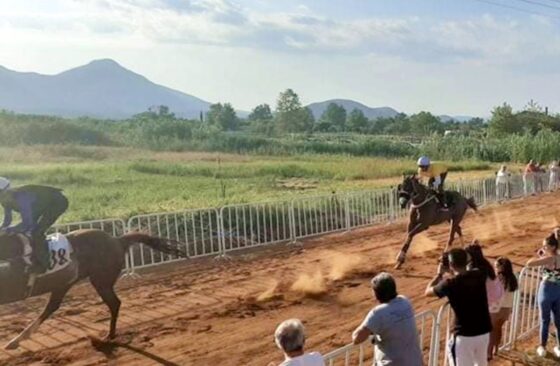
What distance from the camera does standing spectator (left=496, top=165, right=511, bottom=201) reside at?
2655 centimetres

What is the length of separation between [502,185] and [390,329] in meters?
23.5

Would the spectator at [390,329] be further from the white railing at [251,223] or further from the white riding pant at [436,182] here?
the white riding pant at [436,182]

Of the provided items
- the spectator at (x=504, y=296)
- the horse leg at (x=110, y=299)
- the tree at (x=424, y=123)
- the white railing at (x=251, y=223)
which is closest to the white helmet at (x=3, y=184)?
the horse leg at (x=110, y=299)

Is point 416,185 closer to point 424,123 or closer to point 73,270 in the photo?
point 73,270

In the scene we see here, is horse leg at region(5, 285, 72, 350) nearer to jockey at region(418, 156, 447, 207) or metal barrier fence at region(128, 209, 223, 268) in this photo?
metal barrier fence at region(128, 209, 223, 268)

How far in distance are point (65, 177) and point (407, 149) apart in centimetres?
3719

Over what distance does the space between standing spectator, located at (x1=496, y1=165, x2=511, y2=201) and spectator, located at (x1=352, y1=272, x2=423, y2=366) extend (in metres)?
22.8

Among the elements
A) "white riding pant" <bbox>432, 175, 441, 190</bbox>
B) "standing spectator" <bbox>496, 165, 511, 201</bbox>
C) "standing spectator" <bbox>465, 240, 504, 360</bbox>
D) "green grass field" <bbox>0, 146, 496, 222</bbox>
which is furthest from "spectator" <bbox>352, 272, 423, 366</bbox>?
"standing spectator" <bbox>496, 165, 511, 201</bbox>

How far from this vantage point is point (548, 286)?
785cm

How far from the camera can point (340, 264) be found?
13.7 m

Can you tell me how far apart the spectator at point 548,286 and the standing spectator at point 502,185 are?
761 inches

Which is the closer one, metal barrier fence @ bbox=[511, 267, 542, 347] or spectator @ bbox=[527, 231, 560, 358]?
spectator @ bbox=[527, 231, 560, 358]

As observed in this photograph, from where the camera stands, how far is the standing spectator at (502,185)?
26547mm

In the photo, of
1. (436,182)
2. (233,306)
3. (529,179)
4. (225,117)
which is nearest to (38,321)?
(233,306)
